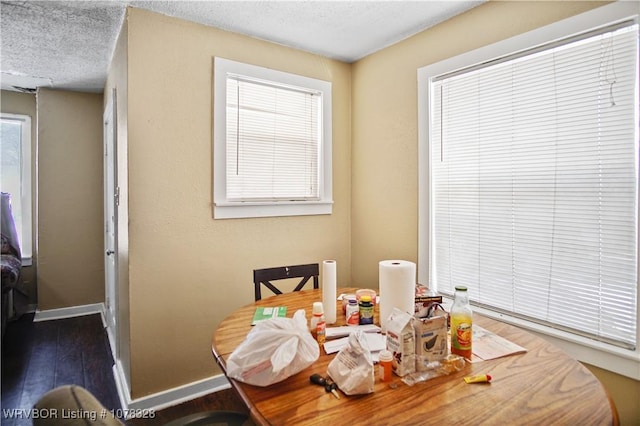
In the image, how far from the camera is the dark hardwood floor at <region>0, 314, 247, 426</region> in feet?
7.34

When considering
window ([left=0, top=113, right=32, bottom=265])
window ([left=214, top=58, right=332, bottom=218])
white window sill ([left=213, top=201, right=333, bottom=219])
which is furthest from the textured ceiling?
white window sill ([left=213, top=201, right=333, bottom=219])

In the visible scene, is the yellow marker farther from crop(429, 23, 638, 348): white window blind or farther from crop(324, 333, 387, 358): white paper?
crop(429, 23, 638, 348): white window blind

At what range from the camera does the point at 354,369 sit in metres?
1.02

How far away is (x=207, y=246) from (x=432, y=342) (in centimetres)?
176

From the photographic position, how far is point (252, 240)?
104 inches

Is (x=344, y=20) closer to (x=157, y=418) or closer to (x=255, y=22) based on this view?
(x=255, y=22)

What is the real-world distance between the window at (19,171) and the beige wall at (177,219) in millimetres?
2833

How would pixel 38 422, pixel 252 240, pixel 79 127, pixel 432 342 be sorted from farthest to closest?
pixel 79 127 → pixel 252 240 → pixel 432 342 → pixel 38 422

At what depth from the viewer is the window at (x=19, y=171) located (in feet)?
12.7

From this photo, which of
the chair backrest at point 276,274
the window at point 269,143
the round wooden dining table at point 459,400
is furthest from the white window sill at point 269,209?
the round wooden dining table at point 459,400

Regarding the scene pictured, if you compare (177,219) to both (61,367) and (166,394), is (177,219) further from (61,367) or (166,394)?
(61,367)

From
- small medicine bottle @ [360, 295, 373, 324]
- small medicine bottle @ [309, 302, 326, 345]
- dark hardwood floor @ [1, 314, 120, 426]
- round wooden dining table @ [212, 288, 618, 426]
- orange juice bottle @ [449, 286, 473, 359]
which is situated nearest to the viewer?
round wooden dining table @ [212, 288, 618, 426]

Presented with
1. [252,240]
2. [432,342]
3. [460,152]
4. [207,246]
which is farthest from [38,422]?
[460,152]

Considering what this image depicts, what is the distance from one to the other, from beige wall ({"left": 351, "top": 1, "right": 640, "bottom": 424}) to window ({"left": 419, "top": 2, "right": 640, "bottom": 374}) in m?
0.13
